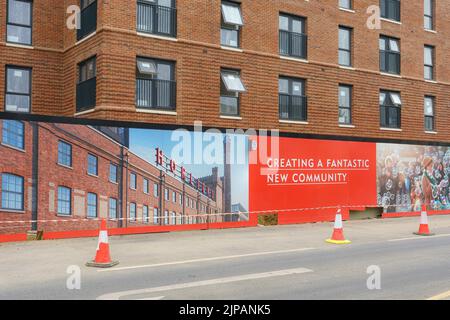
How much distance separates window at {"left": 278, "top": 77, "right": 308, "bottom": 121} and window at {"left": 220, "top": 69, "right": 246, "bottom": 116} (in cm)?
235

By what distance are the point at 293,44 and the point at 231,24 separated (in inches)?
138

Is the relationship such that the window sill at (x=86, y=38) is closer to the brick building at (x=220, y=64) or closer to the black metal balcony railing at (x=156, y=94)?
the brick building at (x=220, y=64)

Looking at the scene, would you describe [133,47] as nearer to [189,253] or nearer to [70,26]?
[70,26]

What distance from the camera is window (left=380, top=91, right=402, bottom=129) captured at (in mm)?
24734

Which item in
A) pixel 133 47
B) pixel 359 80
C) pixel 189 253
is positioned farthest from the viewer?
pixel 359 80

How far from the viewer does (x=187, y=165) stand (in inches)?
597

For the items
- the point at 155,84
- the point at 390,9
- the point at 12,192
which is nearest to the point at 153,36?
the point at 155,84

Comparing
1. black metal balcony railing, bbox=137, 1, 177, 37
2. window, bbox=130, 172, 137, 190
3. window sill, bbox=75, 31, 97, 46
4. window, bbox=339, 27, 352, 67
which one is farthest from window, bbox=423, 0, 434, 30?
window, bbox=130, 172, 137, 190

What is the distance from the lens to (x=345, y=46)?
23.8 metres

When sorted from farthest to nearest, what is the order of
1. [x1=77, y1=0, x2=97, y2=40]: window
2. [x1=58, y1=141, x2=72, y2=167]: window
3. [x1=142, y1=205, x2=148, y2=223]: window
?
[x1=77, y1=0, x2=97, y2=40]: window
[x1=142, y1=205, x2=148, y2=223]: window
[x1=58, y1=141, x2=72, y2=167]: window

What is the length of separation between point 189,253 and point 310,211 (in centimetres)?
832

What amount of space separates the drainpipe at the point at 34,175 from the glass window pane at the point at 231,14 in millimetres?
10212

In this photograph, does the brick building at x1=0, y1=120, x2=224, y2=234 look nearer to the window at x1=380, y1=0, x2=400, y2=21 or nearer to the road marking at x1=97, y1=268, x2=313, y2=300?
the road marking at x1=97, y1=268, x2=313, y2=300

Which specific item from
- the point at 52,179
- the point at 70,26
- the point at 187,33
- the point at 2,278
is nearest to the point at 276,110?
the point at 187,33
